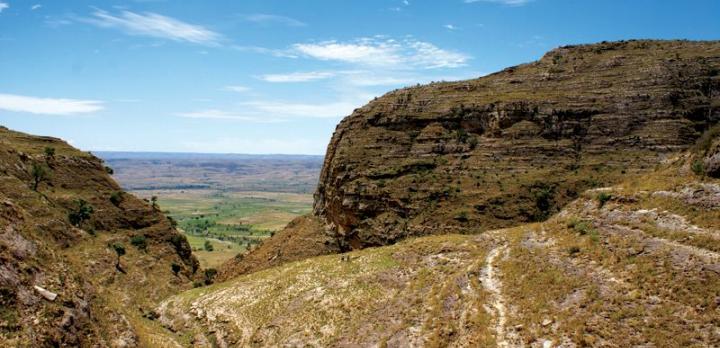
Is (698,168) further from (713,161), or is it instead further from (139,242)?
(139,242)

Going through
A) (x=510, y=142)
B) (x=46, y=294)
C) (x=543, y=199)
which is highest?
(x=510, y=142)

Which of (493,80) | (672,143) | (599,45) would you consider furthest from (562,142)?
(599,45)

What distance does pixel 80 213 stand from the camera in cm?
6494

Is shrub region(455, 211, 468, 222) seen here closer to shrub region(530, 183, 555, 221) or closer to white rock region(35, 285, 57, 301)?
shrub region(530, 183, 555, 221)

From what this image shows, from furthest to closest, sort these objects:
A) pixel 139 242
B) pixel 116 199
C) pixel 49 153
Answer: pixel 116 199
pixel 49 153
pixel 139 242

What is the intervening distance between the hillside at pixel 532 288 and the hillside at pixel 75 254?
11.0 meters

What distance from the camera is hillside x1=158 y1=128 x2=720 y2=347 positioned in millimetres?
24984

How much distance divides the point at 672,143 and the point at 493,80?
27500 mm

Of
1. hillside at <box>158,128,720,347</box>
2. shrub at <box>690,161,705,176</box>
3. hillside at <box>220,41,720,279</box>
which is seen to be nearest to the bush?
hillside at <box>220,41,720,279</box>

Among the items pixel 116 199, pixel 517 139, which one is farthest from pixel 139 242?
pixel 517 139

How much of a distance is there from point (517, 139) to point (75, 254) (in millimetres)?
60882

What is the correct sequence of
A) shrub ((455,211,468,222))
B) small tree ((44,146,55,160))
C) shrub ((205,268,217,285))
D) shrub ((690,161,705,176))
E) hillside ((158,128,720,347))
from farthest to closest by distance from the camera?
shrub ((205,268,217,285)), small tree ((44,146,55,160)), shrub ((455,211,468,222)), shrub ((690,161,705,176)), hillside ((158,128,720,347))

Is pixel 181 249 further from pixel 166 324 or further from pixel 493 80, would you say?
pixel 493 80

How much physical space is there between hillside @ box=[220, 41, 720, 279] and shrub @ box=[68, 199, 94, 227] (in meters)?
21.8
